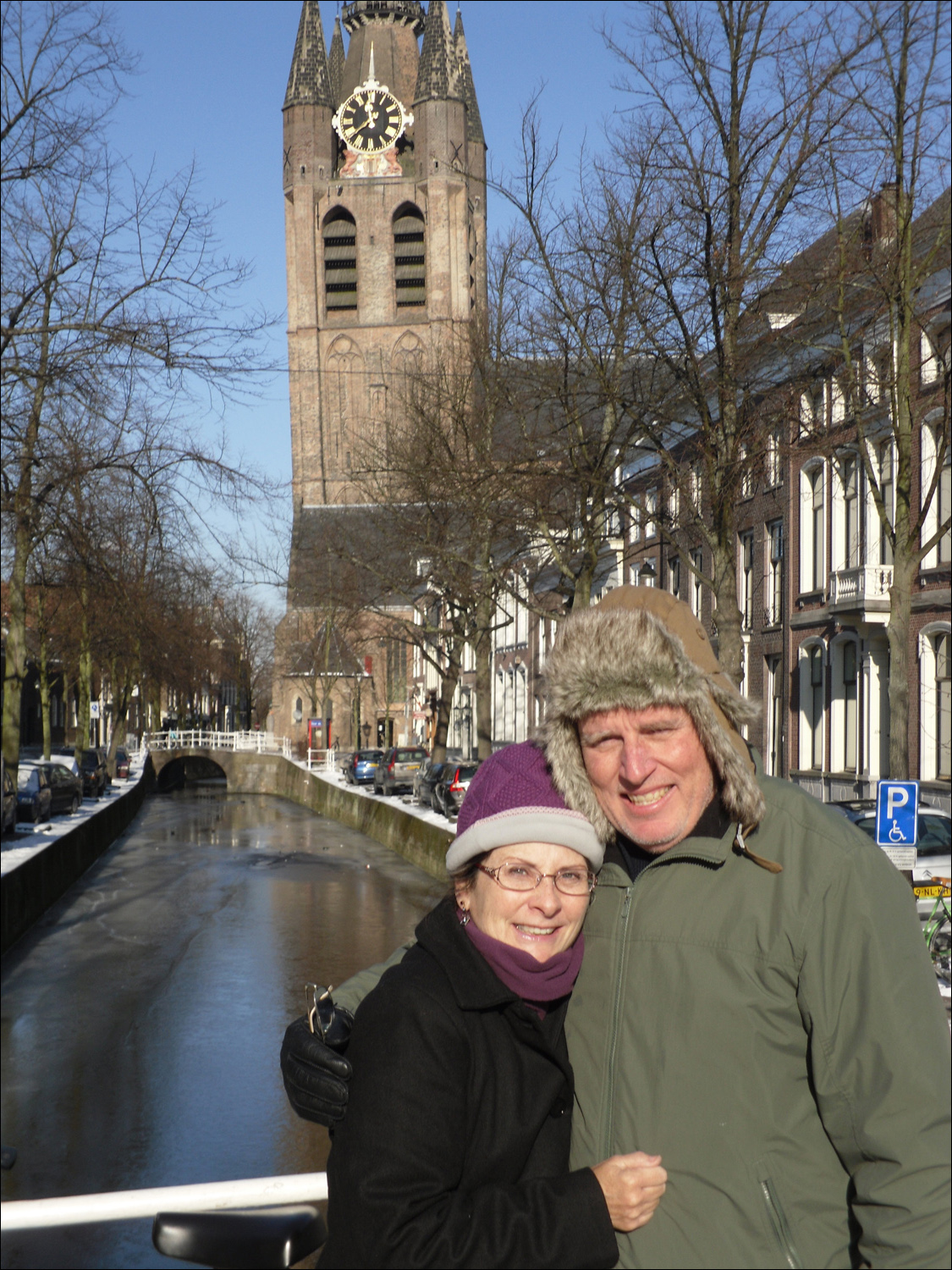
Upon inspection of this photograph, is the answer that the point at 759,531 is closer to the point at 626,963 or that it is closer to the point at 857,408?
the point at 857,408

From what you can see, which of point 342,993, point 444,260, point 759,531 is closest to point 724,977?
point 342,993

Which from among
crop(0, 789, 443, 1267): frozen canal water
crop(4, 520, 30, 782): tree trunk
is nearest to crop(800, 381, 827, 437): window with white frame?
crop(0, 789, 443, 1267): frozen canal water

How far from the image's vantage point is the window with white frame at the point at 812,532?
82.6ft

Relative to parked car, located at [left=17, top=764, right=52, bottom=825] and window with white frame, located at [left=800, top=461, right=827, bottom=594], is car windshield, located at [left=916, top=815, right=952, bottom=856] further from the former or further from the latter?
parked car, located at [left=17, top=764, right=52, bottom=825]

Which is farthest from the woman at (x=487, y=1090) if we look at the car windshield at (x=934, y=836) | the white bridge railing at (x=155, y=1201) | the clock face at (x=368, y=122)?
the clock face at (x=368, y=122)

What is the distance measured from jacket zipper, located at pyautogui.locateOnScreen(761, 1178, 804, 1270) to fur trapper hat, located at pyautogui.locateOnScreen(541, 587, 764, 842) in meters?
0.60

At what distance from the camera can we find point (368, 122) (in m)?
78.4

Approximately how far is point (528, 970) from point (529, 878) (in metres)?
0.16

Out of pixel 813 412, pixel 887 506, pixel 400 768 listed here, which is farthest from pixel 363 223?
pixel 813 412

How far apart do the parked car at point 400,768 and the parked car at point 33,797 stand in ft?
43.2

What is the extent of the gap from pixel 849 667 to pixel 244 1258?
23.2 meters

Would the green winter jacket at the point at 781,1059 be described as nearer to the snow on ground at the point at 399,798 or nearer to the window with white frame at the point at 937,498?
the snow on ground at the point at 399,798

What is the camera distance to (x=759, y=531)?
27562 millimetres

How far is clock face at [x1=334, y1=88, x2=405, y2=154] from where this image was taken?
257 ft
